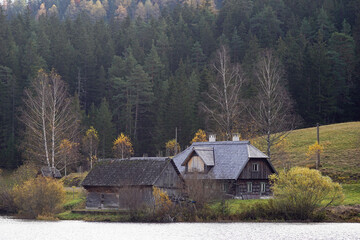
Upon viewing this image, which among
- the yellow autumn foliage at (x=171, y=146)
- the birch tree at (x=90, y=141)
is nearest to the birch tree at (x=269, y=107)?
the yellow autumn foliage at (x=171, y=146)

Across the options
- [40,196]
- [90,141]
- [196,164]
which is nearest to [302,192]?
[196,164]

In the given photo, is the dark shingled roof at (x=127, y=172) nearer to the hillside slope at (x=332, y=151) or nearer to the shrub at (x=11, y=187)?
the shrub at (x=11, y=187)

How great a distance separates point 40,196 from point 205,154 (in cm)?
1692

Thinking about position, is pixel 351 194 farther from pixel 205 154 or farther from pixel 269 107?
pixel 205 154

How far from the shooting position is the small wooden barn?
55281 millimetres

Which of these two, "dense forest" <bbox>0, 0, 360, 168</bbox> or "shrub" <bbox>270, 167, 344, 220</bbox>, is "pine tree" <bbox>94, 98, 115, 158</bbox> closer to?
"dense forest" <bbox>0, 0, 360, 168</bbox>

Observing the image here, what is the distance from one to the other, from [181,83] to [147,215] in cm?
5311

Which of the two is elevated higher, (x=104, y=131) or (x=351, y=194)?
(x=104, y=131)

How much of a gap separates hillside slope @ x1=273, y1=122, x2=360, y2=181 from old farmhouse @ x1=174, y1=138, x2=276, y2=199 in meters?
7.23

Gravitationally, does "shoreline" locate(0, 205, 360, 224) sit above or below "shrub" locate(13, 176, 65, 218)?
below

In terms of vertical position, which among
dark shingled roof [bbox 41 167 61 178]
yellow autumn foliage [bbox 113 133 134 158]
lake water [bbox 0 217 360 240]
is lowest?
lake water [bbox 0 217 360 240]

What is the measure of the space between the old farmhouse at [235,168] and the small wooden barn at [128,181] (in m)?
2.04

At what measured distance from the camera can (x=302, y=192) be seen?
4631 cm

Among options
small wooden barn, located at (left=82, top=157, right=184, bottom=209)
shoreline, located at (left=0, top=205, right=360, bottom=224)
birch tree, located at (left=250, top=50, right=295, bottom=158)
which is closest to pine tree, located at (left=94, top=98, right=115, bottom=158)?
birch tree, located at (left=250, top=50, right=295, bottom=158)
